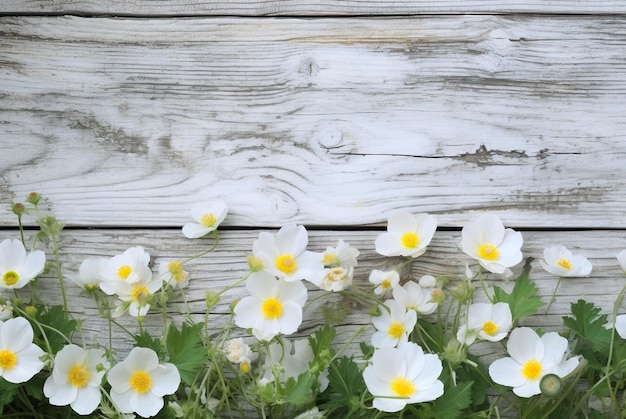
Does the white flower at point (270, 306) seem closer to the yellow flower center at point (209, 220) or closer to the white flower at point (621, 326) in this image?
the yellow flower center at point (209, 220)

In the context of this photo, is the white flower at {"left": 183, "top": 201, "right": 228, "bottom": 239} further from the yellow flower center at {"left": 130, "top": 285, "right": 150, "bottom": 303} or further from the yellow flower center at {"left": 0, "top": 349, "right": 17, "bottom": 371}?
the yellow flower center at {"left": 0, "top": 349, "right": 17, "bottom": 371}

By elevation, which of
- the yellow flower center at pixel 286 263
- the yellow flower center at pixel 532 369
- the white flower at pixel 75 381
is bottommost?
the white flower at pixel 75 381

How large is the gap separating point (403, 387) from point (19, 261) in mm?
576

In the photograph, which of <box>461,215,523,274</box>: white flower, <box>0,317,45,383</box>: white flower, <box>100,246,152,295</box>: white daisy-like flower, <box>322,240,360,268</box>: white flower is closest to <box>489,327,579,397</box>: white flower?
<box>461,215,523,274</box>: white flower

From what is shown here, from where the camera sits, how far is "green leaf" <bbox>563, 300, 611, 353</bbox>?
109 cm

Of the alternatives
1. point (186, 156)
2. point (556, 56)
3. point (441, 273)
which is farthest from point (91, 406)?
point (556, 56)

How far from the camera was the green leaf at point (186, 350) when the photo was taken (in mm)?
1081

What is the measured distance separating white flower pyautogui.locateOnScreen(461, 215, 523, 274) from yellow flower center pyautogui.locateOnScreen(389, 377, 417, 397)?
0.20m

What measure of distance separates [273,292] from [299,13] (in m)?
0.43

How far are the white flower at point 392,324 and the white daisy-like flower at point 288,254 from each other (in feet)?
0.37

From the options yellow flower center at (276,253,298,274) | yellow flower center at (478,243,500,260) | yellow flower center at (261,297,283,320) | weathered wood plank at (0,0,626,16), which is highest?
weathered wood plank at (0,0,626,16)

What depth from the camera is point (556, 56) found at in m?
1.20

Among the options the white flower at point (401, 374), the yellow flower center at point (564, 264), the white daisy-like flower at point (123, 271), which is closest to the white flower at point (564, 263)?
the yellow flower center at point (564, 264)

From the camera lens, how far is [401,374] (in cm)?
107
